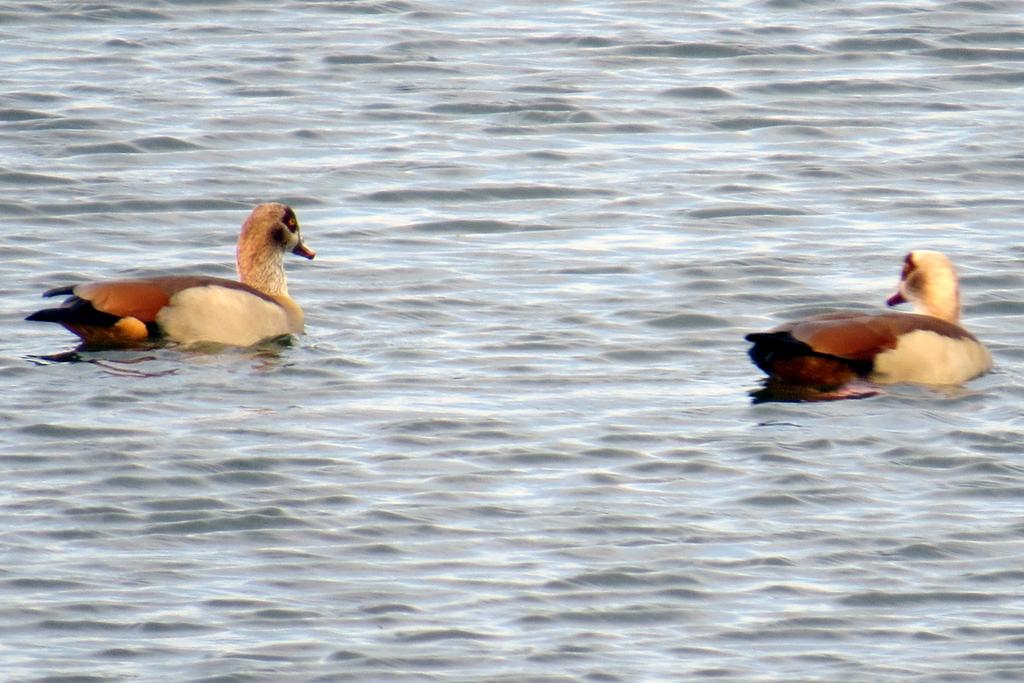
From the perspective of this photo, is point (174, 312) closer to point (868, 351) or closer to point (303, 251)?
point (303, 251)

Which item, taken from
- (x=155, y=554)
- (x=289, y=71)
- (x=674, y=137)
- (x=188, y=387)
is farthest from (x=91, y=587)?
(x=289, y=71)

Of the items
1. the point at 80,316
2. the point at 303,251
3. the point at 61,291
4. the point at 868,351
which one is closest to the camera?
the point at 868,351

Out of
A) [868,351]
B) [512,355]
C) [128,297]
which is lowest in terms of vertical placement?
[512,355]

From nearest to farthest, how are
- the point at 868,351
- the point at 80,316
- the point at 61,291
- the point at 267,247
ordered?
the point at 868,351 → the point at 80,316 → the point at 61,291 → the point at 267,247

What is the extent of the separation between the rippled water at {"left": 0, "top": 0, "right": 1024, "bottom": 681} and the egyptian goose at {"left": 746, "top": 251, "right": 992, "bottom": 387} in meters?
0.14

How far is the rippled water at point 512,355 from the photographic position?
8.15 metres

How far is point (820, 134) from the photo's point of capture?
1773cm

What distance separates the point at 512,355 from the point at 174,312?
70.9 inches

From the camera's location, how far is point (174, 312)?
Answer: 12109mm

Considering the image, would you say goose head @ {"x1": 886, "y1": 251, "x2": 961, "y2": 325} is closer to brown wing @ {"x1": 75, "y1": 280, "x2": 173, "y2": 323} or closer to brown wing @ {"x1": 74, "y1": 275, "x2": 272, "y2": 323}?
brown wing @ {"x1": 74, "y1": 275, "x2": 272, "y2": 323}

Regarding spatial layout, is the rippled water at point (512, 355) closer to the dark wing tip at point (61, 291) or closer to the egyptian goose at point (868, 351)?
the egyptian goose at point (868, 351)

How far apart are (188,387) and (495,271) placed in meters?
3.09

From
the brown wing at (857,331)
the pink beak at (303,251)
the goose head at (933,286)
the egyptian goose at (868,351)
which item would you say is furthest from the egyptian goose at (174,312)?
the goose head at (933,286)

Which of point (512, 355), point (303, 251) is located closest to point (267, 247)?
point (303, 251)
